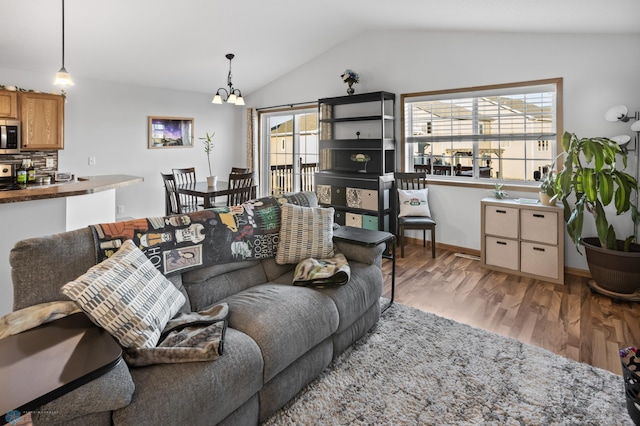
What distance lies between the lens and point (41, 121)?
16.3 feet

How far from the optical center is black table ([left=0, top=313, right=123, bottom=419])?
103 cm

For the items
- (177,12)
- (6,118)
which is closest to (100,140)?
(6,118)

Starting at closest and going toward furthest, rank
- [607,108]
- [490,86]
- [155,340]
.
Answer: [155,340], [607,108], [490,86]

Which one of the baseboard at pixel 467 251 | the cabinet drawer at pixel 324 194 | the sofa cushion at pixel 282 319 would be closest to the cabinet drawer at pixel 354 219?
the cabinet drawer at pixel 324 194

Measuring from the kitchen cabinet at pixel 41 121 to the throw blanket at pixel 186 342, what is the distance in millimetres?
4463

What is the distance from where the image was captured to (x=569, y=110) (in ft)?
13.0

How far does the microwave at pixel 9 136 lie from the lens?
4637 mm

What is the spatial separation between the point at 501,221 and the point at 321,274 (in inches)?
104

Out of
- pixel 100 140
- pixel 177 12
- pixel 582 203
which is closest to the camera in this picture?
pixel 582 203

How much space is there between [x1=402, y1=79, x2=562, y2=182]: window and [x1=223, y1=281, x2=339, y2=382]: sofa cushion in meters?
3.47

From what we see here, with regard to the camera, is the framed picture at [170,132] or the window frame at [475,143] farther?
the framed picture at [170,132]

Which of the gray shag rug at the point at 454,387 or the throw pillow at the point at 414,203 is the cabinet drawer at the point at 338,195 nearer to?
the throw pillow at the point at 414,203

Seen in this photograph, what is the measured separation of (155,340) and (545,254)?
374 centimetres

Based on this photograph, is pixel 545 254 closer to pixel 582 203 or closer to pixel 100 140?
pixel 582 203
